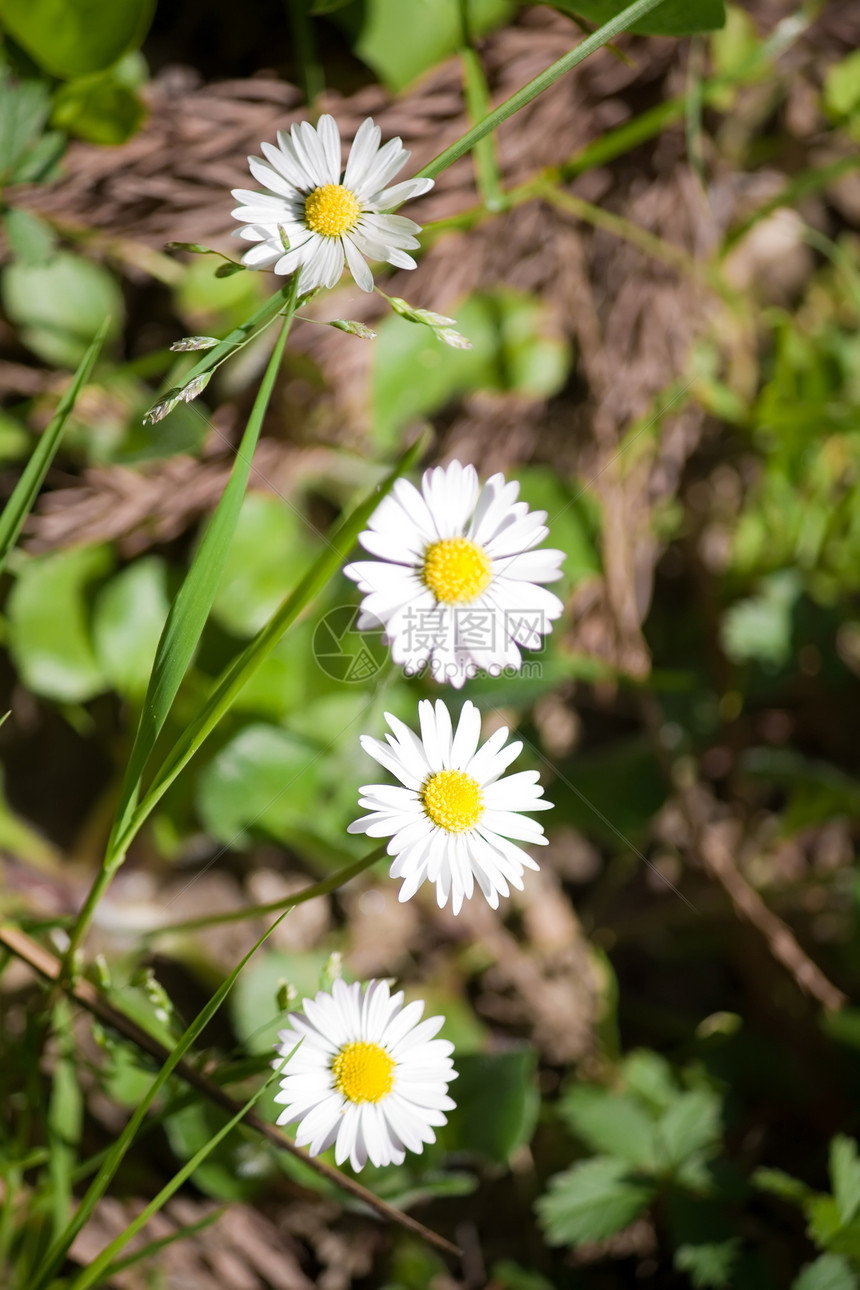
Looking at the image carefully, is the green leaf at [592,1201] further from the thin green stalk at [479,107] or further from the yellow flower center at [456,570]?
the thin green stalk at [479,107]

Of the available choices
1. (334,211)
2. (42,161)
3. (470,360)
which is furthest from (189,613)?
(470,360)

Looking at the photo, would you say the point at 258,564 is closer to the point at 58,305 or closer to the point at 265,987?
the point at 58,305

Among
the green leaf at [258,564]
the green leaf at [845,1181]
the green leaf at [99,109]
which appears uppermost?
the green leaf at [99,109]

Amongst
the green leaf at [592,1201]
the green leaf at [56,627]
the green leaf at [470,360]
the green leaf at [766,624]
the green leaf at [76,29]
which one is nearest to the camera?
the green leaf at [76,29]

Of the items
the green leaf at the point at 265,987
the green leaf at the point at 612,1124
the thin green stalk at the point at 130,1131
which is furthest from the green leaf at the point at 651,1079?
the thin green stalk at the point at 130,1131

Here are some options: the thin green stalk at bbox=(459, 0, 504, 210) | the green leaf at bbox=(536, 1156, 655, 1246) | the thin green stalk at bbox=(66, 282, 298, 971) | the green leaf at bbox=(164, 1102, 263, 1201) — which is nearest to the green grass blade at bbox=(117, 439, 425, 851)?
the thin green stalk at bbox=(66, 282, 298, 971)

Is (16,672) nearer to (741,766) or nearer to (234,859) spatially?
(234,859)
